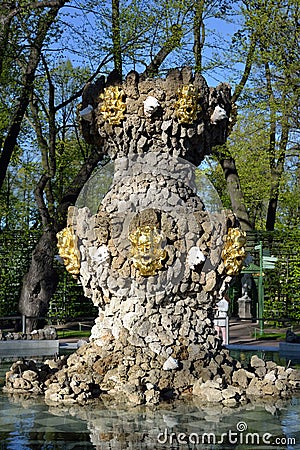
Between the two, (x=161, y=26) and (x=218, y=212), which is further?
(x=161, y=26)

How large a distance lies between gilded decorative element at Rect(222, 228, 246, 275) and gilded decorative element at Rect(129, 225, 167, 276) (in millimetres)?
676

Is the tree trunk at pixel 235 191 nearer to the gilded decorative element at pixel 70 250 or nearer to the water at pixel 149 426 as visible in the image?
the gilded decorative element at pixel 70 250

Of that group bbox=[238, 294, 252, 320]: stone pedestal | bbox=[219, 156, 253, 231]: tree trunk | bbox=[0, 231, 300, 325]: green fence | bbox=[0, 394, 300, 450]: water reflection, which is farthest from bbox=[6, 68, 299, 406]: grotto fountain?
bbox=[219, 156, 253, 231]: tree trunk

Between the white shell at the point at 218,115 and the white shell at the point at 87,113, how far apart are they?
4.26 ft

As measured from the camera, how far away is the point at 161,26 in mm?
18141

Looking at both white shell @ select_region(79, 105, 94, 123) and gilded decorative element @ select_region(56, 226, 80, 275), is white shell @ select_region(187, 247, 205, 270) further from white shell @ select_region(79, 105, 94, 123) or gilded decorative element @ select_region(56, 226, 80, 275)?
white shell @ select_region(79, 105, 94, 123)

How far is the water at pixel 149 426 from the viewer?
4.66 meters

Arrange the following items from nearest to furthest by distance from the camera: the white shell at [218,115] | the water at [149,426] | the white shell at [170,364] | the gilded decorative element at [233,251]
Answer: the water at [149,426] < the white shell at [170,364] < the gilded decorative element at [233,251] < the white shell at [218,115]

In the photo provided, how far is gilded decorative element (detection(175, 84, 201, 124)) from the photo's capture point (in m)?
7.05

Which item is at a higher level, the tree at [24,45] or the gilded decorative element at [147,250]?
the tree at [24,45]

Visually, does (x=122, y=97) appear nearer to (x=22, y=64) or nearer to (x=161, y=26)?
(x=22, y=64)

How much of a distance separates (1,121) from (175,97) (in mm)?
11543

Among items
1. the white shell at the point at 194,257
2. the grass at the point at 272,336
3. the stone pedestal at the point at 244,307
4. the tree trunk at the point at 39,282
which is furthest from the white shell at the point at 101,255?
the stone pedestal at the point at 244,307

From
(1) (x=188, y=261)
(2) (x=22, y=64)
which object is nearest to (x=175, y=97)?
(1) (x=188, y=261)
